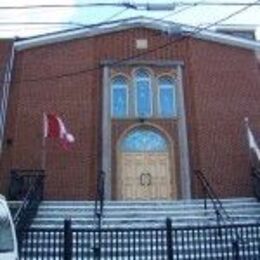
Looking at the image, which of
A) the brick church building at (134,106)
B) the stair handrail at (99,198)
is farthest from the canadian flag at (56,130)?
the stair handrail at (99,198)

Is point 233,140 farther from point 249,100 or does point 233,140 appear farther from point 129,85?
point 129,85

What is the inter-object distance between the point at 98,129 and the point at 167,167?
265 centimetres

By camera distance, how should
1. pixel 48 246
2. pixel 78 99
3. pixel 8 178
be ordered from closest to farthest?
pixel 48 246
pixel 8 178
pixel 78 99

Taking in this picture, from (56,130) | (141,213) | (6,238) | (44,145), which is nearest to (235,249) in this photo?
(141,213)

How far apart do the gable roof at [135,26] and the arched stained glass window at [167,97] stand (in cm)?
183

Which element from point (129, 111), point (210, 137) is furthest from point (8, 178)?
point (210, 137)

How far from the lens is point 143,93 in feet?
72.1

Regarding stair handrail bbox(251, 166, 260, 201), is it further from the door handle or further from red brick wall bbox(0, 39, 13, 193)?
red brick wall bbox(0, 39, 13, 193)

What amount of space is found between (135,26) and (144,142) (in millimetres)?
4403

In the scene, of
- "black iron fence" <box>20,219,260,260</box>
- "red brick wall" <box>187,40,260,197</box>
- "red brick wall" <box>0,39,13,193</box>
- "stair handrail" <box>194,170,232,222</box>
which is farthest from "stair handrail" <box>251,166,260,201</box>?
"red brick wall" <box>0,39,13,193</box>

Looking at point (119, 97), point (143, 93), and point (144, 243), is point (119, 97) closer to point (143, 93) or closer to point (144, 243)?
point (143, 93)

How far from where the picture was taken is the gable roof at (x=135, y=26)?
22.0 m

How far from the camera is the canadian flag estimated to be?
20141mm

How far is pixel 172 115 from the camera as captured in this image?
21.8 meters
